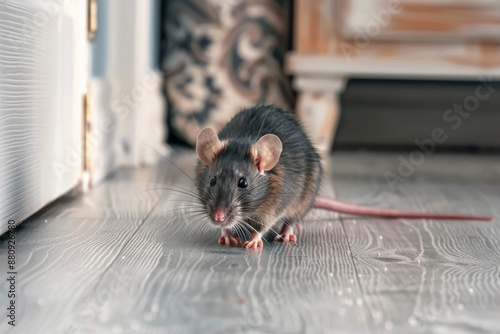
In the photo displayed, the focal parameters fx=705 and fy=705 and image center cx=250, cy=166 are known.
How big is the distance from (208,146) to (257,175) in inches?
5.0

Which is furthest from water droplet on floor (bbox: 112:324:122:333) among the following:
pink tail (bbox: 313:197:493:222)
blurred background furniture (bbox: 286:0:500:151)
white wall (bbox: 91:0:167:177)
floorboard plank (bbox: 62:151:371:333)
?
blurred background furniture (bbox: 286:0:500:151)

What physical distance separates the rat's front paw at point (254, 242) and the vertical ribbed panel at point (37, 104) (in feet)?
1.73

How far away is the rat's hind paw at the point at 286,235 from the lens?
1.67 m

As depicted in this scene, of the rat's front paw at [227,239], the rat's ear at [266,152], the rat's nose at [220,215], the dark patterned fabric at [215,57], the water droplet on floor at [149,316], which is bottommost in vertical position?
the water droplet on floor at [149,316]

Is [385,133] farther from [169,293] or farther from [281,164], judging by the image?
[169,293]

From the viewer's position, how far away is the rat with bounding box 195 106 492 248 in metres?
1.51

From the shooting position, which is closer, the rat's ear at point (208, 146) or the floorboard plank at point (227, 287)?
the floorboard plank at point (227, 287)

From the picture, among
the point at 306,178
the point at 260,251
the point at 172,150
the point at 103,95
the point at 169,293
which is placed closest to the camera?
the point at 169,293

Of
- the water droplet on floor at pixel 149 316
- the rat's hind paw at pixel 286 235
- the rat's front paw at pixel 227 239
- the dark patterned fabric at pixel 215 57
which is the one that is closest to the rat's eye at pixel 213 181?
the rat's front paw at pixel 227 239

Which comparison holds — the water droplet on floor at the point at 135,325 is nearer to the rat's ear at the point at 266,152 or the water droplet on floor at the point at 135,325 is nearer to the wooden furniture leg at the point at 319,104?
the rat's ear at the point at 266,152

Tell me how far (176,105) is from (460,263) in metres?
2.06

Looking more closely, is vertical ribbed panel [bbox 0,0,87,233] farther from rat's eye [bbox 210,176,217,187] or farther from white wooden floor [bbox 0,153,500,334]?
rat's eye [bbox 210,176,217,187]

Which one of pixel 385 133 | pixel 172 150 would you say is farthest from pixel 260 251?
pixel 385 133

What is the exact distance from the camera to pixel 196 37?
10.8 feet
